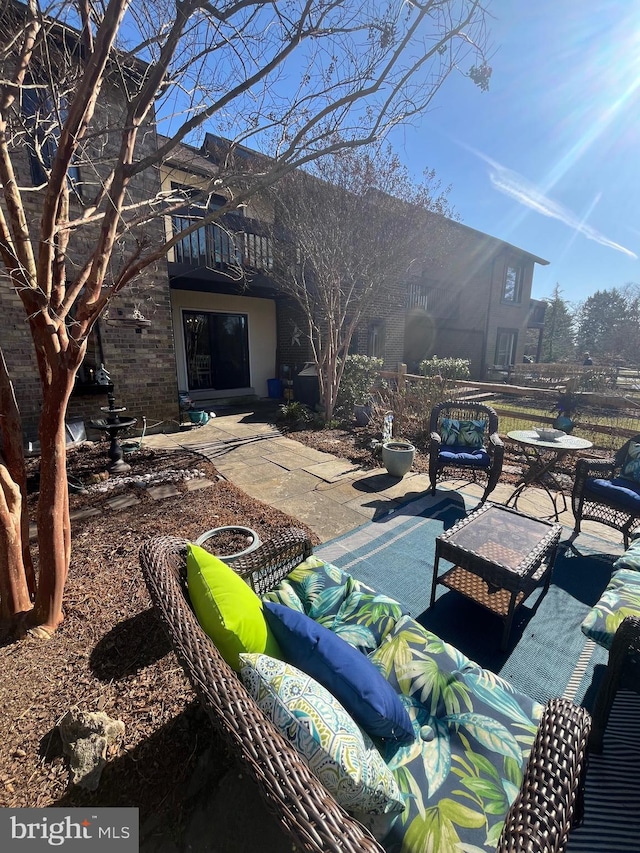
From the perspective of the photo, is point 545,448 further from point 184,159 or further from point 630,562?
point 184,159

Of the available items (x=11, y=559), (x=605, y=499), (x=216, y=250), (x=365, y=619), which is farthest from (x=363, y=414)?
(x=11, y=559)

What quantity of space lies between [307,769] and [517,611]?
7.62 feet

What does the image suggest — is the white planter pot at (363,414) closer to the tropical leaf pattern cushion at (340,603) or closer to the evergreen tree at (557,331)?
the tropical leaf pattern cushion at (340,603)

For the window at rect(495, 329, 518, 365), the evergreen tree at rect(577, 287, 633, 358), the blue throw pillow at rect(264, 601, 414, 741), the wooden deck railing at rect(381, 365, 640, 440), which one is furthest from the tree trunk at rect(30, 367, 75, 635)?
the evergreen tree at rect(577, 287, 633, 358)

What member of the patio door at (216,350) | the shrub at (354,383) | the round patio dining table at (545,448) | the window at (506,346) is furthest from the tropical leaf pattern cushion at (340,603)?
the window at (506,346)

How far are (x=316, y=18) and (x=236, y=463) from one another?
4583 mm

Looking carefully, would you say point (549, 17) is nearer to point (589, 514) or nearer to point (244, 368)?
point (589, 514)

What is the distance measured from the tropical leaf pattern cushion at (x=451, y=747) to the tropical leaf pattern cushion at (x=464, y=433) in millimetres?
3265

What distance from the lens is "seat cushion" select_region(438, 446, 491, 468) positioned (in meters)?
4.15

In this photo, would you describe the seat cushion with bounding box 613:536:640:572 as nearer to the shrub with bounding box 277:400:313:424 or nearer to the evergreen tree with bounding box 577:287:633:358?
the shrub with bounding box 277:400:313:424

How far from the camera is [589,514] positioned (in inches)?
136

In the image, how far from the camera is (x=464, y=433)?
4.56 metres

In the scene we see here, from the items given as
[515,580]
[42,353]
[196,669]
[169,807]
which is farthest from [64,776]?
[515,580]

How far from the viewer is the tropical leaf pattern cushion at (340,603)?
1.68 m
